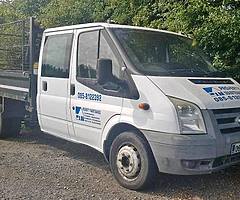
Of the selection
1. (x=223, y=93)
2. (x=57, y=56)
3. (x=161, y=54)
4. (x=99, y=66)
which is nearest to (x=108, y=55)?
(x=99, y=66)

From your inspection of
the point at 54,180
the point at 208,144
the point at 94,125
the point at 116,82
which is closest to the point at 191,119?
the point at 208,144

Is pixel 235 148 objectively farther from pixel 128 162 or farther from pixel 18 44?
pixel 18 44

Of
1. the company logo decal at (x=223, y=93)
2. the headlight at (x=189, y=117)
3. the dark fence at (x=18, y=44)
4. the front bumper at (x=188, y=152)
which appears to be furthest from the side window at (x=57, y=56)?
the company logo decal at (x=223, y=93)

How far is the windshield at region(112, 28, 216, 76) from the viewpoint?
4.45 metres

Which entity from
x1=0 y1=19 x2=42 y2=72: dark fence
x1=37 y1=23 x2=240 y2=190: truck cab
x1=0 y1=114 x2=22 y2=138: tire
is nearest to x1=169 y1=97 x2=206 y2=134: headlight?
x1=37 y1=23 x2=240 y2=190: truck cab

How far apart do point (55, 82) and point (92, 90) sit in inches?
36.4

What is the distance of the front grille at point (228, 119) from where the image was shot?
404 centimetres

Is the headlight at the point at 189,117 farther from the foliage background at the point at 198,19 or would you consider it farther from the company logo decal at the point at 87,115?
the foliage background at the point at 198,19

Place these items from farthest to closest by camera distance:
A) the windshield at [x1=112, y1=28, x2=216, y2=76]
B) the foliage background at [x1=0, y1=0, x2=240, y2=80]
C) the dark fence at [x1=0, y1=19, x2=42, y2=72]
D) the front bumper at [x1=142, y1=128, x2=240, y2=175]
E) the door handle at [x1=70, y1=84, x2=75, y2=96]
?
1. the dark fence at [x1=0, y1=19, x2=42, y2=72]
2. the foliage background at [x1=0, y1=0, x2=240, y2=80]
3. the door handle at [x1=70, y1=84, x2=75, y2=96]
4. the windshield at [x1=112, y1=28, x2=216, y2=76]
5. the front bumper at [x1=142, y1=128, x2=240, y2=175]

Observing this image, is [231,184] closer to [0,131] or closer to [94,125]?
[94,125]

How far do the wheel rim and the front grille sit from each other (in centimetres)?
104

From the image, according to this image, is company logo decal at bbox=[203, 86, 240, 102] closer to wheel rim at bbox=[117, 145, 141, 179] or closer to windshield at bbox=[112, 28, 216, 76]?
windshield at bbox=[112, 28, 216, 76]

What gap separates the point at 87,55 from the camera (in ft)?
16.2

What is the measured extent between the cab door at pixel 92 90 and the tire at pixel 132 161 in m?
0.33
